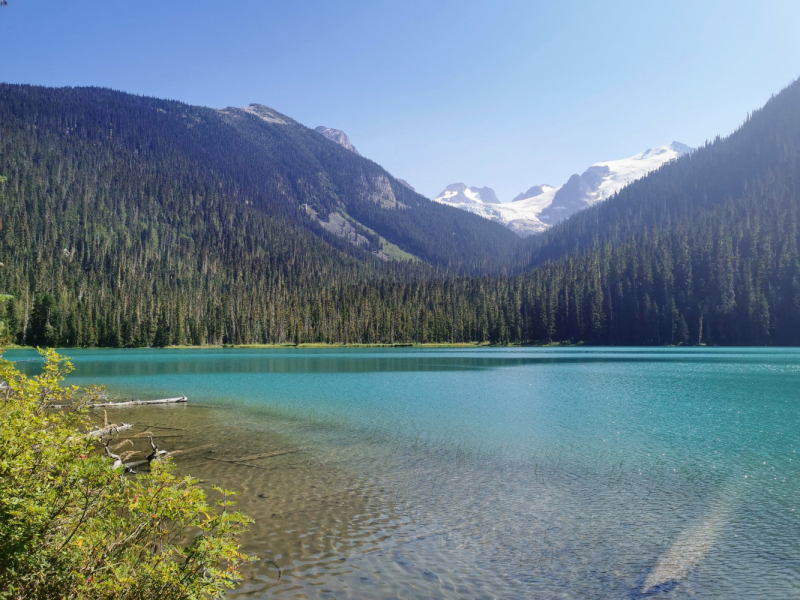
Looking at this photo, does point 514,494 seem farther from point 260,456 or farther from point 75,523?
point 75,523

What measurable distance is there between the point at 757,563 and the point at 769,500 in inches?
207

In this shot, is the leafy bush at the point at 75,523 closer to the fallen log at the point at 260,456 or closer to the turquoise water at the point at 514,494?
the turquoise water at the point at 514,494

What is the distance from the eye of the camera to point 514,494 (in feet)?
51.4

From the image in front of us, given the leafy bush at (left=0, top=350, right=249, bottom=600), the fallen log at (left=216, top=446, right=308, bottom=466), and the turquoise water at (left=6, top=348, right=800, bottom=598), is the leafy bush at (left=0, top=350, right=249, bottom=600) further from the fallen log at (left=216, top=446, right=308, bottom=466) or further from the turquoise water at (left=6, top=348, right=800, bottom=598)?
the fallen log at (left=216, top=446, right=308, bottom=466)

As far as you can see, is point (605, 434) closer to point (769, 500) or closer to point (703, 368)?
point (769, 500)

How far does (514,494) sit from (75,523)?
1270 cm

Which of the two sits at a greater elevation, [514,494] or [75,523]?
[75,523]

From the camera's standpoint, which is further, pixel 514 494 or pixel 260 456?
pixel 260 456

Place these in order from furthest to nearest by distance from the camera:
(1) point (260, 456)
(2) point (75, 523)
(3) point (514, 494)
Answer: (1) point (260, 456)
(3) point (514, 494)
(2) point (75, 523)

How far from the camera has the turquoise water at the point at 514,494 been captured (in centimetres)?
1026

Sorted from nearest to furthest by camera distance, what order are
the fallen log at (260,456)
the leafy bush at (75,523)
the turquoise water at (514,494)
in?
1. the leafy bush at (75,523)
2. the turquoise water at (514,494)
3. the fallen log at (260,456)

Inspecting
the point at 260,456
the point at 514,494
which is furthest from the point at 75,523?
the point at 260,456

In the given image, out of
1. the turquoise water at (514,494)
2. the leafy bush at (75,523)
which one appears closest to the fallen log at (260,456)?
the turquoise water at (514,494)

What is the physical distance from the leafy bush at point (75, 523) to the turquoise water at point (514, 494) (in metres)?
3.43
